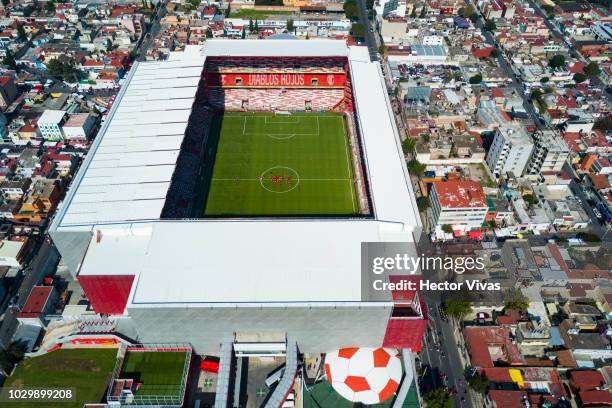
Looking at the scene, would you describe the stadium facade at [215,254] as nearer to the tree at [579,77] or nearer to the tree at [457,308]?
Result: the tree at [457,308]

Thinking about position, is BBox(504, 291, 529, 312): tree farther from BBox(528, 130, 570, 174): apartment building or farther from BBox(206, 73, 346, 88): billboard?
BBox(206, 73, 346, 88): billboard

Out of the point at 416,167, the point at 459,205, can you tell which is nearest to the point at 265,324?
the point at 459,205

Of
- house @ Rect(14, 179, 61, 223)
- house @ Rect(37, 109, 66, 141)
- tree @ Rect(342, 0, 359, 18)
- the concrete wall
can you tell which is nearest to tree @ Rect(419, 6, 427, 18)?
tree @ Rect(342, 0, 359, 18)

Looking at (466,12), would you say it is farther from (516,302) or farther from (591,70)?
(516,302)

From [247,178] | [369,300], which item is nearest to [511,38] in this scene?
[247,178]

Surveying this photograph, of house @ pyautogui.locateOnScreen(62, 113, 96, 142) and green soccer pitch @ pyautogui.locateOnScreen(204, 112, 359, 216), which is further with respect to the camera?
house @ pyautogui.locateOnScreen(62, 113, 96, 142)

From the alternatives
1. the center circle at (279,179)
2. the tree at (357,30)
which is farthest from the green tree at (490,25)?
the center circle at (279,179)

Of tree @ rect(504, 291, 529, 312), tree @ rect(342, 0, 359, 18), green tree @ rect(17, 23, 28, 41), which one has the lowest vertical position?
tree @ rect(504, 291, 529, 312)
